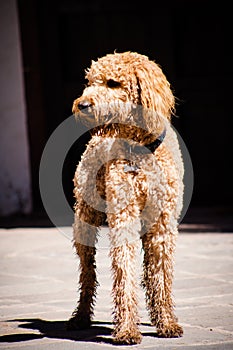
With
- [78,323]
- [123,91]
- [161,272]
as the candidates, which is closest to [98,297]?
[78,323]

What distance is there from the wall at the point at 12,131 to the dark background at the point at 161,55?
0.33 meters

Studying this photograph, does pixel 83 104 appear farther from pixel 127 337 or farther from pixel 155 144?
pixel 127 337

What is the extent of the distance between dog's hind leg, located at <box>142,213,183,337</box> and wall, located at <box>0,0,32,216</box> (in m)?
6.28

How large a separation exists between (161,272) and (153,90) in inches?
39.6

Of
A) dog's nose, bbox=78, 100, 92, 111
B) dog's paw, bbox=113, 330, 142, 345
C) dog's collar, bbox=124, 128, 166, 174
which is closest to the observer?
dog's nose, bbox=78, 100, 92, 111

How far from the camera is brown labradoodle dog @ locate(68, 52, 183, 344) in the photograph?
4.07 m

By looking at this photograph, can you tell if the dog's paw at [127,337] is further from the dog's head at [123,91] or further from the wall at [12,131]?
the wall at [12,131]

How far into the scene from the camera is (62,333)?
15.0 ft

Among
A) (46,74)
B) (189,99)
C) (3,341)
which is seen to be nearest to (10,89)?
(46,74)

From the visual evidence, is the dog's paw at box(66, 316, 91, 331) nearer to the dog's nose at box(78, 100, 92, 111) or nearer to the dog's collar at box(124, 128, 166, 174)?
the dog's collar at box(124, 128, 166, 174)

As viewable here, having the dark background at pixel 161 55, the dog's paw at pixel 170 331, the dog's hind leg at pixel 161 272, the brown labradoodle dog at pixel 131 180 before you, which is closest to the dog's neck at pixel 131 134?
the brown labradoodle dog at pixel 131 180

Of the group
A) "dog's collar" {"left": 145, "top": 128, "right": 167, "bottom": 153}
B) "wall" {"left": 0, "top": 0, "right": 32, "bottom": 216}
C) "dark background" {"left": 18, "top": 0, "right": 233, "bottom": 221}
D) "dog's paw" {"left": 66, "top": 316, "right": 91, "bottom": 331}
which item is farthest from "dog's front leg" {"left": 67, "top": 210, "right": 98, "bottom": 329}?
"dark background" {"left": 18, "top": 0, "right": 233, "bottom": 221}

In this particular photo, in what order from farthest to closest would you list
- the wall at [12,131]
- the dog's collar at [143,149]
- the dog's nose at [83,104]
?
the wall at [12,131] < the dog's collar at [143,149] < the dog's nose at [83,104]

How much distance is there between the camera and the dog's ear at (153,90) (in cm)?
404
